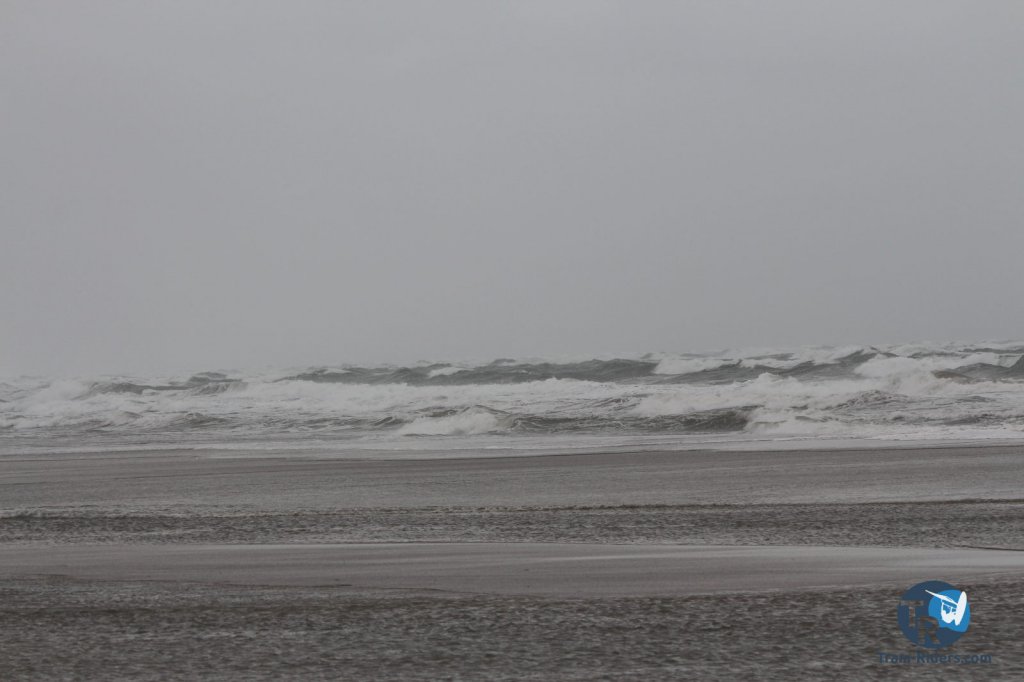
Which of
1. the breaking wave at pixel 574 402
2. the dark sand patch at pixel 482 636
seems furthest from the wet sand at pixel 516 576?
the breaking wave at pixel 574 402

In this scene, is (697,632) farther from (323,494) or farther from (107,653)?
(323,494)

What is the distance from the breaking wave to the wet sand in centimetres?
878

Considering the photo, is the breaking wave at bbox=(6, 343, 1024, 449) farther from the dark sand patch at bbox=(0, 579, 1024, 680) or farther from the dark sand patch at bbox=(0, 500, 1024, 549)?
the dark sand patch at bbox=(0, 579, 1024, 680)

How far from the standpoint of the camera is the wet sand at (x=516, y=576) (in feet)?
12.2

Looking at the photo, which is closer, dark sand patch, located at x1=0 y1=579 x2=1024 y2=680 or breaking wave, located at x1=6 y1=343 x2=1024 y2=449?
dark sand patch, located at x1=0 y1=579 x2=1024 y2=680

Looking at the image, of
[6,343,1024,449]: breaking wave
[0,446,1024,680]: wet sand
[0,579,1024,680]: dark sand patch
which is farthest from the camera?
[6,343,1024,449]: breaking wave

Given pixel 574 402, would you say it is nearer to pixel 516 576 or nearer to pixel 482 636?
pixel 516 576

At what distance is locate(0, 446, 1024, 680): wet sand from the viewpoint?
12.2ft

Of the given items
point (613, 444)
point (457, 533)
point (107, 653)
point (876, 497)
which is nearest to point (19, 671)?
point (107, 653)

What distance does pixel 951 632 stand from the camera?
3.82 m

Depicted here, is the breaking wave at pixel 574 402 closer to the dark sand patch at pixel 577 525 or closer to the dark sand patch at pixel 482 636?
the dark sand patch at pixel 577 525

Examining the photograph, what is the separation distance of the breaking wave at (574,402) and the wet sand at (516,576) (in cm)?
878

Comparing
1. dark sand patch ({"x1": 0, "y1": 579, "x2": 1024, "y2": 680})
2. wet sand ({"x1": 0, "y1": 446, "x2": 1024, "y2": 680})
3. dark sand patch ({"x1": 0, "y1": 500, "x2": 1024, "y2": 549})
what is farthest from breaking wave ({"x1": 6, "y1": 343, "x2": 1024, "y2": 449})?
dark sand patch ({"x1": 0, "y1": 579, "x2": 1024, "y2": 680})

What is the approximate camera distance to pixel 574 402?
28.3 metres
